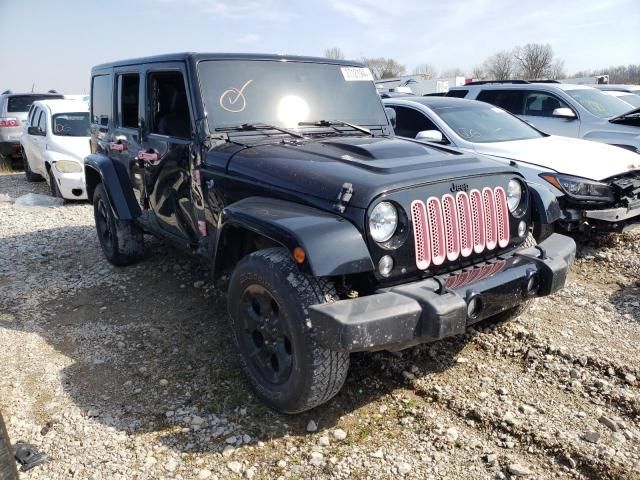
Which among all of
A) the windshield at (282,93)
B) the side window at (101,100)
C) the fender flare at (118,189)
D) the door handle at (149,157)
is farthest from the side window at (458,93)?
the door handle at (149,157)

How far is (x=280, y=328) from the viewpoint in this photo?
9.30 feet

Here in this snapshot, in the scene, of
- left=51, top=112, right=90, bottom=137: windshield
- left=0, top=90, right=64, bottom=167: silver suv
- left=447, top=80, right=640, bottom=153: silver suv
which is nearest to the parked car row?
left=447, top=80, right=640, bottom=153: silver suv

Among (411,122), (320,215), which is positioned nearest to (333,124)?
(320,215)

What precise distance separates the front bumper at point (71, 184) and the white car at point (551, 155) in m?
4.98

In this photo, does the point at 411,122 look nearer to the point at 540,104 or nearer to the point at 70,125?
the point at 540,104

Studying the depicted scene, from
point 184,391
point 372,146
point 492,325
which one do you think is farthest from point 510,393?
point 184,391

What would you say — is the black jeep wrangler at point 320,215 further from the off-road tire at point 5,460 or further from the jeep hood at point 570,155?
the jeep hood at point 570,155

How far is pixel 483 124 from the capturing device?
21.1 feet

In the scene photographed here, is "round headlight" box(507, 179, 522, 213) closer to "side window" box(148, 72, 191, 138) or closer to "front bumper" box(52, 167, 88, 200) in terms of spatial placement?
"side window" box(148, 72, 191, 138)

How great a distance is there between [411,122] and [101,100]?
11.9 ft

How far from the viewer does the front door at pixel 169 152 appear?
12.4ft

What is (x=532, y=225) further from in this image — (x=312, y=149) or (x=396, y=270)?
(x=312, y=149)

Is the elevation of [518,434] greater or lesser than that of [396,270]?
lesser

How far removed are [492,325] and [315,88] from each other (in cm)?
220
